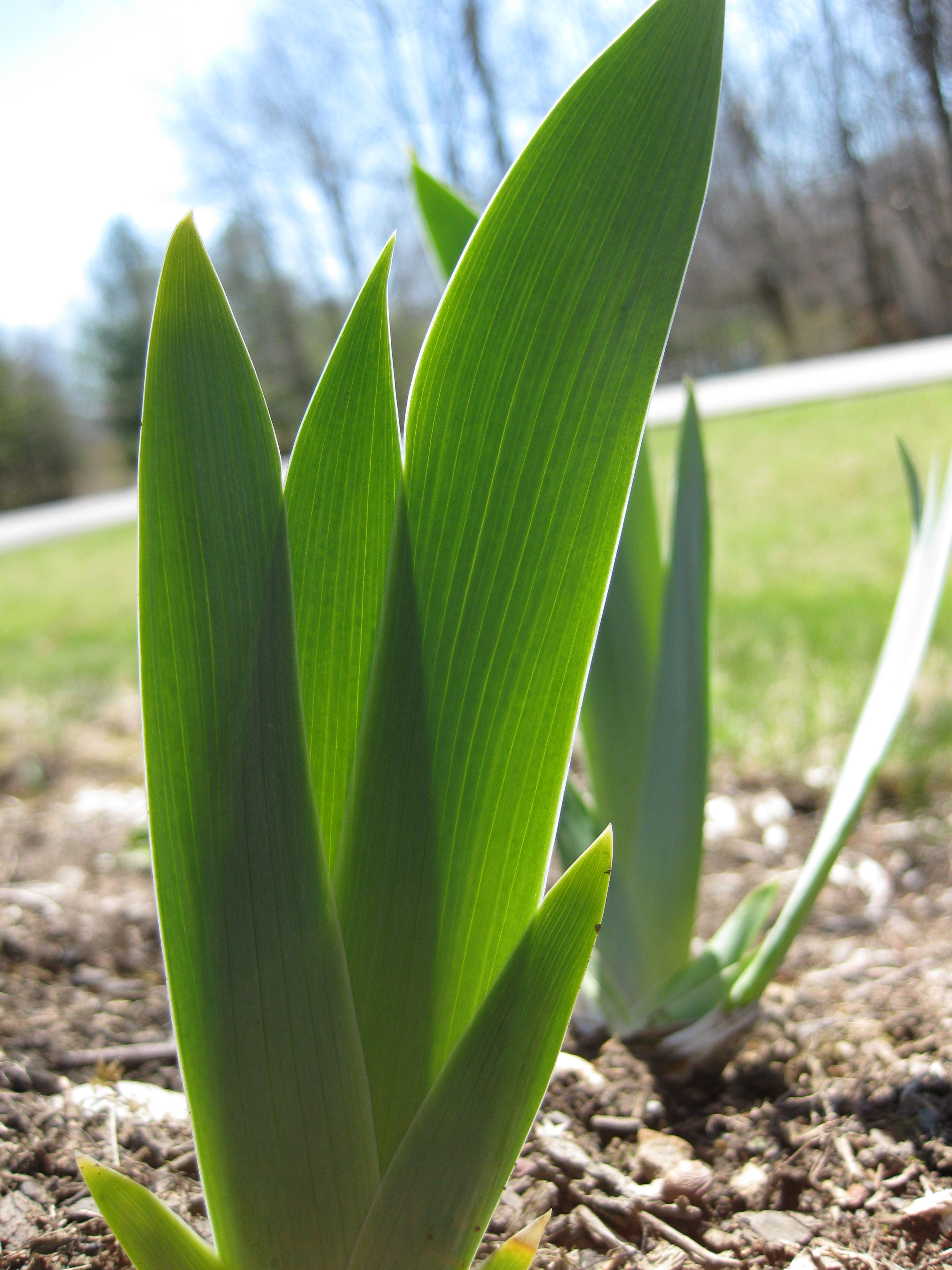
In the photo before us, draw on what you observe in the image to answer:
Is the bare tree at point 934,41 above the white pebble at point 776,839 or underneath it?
above

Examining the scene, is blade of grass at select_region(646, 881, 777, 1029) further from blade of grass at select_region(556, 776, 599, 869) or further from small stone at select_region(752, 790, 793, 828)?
small stone at select_region(752, 790, 793, 828)

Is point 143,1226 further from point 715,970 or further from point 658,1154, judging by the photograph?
point 715,970

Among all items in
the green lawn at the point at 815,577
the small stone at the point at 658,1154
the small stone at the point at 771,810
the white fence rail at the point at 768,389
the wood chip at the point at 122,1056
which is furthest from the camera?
the white fence rail at the point at 768,389

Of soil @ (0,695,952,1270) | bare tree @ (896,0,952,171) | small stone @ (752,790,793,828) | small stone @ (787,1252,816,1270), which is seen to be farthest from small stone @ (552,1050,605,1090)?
bare tree @ (896,0,952,171)

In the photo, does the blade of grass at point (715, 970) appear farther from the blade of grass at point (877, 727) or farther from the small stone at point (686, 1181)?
the small stone at point (686, 1181)

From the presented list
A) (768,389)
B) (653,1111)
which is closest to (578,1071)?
(653,1111)

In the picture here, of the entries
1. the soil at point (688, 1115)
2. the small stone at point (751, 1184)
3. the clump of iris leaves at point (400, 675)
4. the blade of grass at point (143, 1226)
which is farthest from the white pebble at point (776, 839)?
the blade of grass at point (143, 1226)
